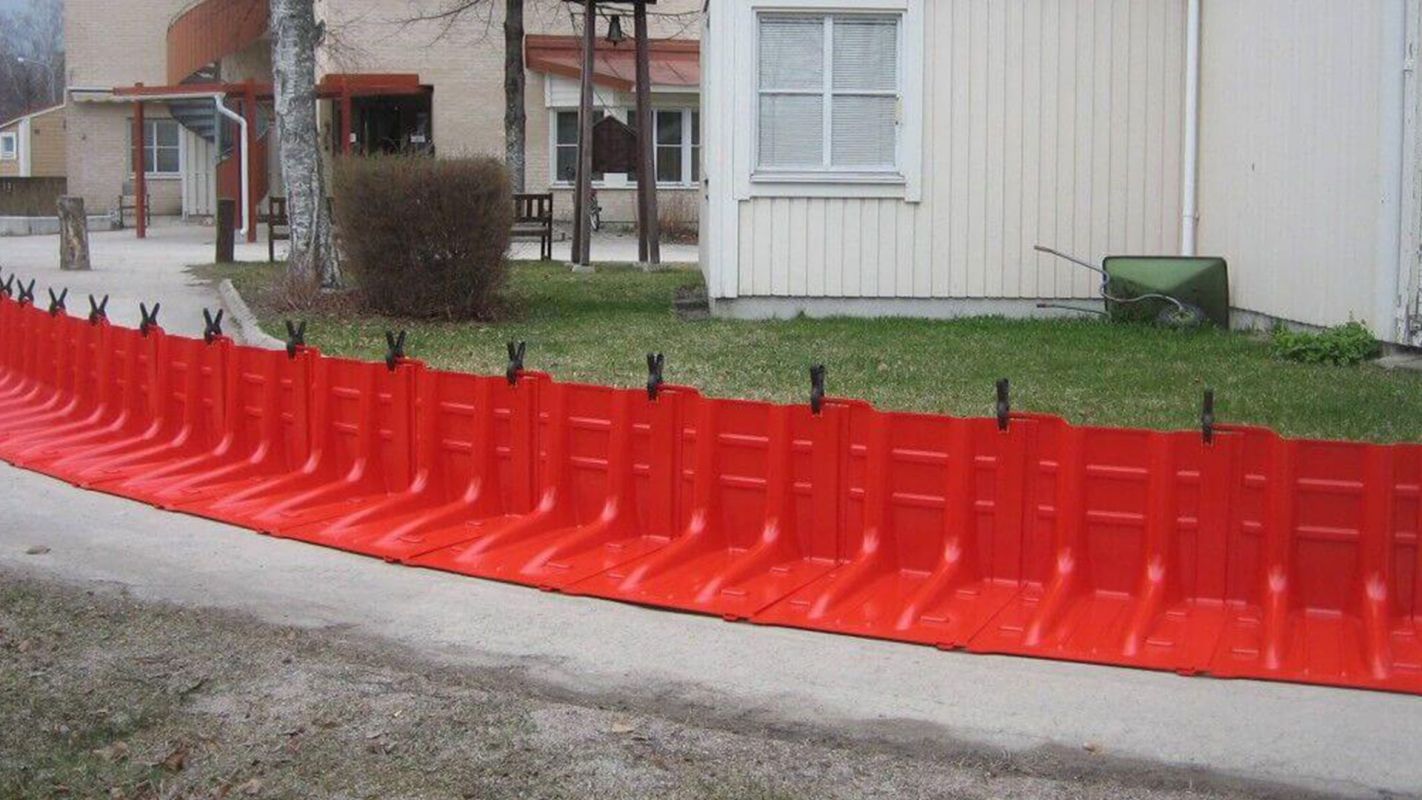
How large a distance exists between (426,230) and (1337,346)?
776cm

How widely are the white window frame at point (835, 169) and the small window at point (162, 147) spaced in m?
33.5

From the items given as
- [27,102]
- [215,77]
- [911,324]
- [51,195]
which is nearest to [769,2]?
[911,324]

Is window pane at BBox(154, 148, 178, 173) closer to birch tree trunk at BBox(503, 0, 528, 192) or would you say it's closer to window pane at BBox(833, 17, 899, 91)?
birch tree trunk at BBox(503, 0, 528, 192)

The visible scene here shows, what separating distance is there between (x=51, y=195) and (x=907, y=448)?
1872 inches

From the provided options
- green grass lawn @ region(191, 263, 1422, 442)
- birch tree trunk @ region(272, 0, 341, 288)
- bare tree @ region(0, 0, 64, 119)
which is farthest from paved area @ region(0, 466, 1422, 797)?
bare tree @ region(0, 0, 64, 119)

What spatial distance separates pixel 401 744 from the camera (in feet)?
19.1

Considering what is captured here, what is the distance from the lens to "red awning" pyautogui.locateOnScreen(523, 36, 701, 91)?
37.2m

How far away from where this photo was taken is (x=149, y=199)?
152 feet


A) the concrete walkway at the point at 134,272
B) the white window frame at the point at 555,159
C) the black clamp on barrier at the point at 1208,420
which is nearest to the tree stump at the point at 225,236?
the concrete walkway at the point at 134,272

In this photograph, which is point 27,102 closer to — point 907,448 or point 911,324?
point 911,324

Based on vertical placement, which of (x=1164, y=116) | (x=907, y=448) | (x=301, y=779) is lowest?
(x=301, y=779)

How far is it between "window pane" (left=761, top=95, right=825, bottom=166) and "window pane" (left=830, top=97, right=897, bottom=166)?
0.15 meters

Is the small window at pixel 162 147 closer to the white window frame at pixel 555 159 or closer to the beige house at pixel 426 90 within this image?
the beige house at pixel 426 90

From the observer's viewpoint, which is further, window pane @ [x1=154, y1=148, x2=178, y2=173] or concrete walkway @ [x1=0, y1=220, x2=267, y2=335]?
window pane @ [x1=154, y1=148, x2=178, y2=173]
